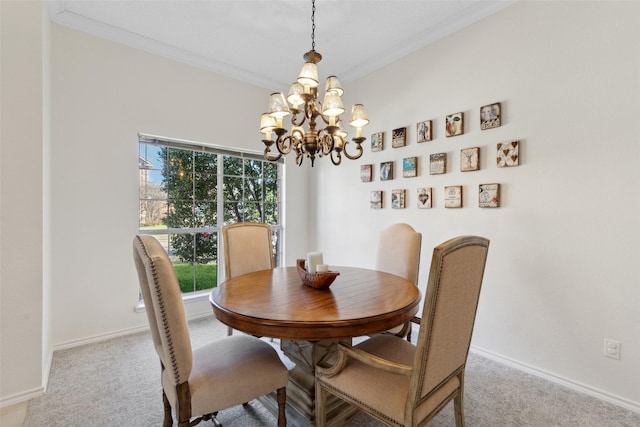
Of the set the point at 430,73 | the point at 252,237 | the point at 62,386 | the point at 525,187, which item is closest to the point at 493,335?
the point at 525,187

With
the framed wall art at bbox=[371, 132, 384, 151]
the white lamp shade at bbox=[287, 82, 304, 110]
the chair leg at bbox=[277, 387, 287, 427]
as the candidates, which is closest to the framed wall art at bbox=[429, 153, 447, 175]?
the framed wall art at bbox=[371, 132, 384, 151]

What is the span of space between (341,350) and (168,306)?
758mm

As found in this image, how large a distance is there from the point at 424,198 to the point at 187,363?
2.43 m

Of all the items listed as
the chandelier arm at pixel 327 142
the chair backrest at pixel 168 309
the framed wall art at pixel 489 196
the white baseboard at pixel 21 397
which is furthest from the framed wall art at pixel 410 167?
the white baseboard at pixel 21 397

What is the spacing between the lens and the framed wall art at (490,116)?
7.92ft

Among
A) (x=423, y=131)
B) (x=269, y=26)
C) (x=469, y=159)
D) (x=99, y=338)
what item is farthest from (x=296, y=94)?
(x=99, y=338)

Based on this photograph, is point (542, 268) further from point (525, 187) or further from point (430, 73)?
point (430, 73)

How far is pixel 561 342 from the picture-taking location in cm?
211

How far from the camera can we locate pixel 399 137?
3141 mm

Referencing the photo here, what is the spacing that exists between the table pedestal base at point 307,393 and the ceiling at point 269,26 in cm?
258

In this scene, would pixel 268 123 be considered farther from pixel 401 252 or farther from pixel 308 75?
pixel 401 252

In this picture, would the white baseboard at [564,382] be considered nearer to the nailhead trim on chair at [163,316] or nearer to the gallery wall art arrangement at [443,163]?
the gallery wall art arrangement at [443,163]

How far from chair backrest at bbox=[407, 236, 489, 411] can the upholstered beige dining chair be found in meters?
1.75

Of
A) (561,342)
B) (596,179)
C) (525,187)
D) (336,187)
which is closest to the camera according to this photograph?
(596,179)
